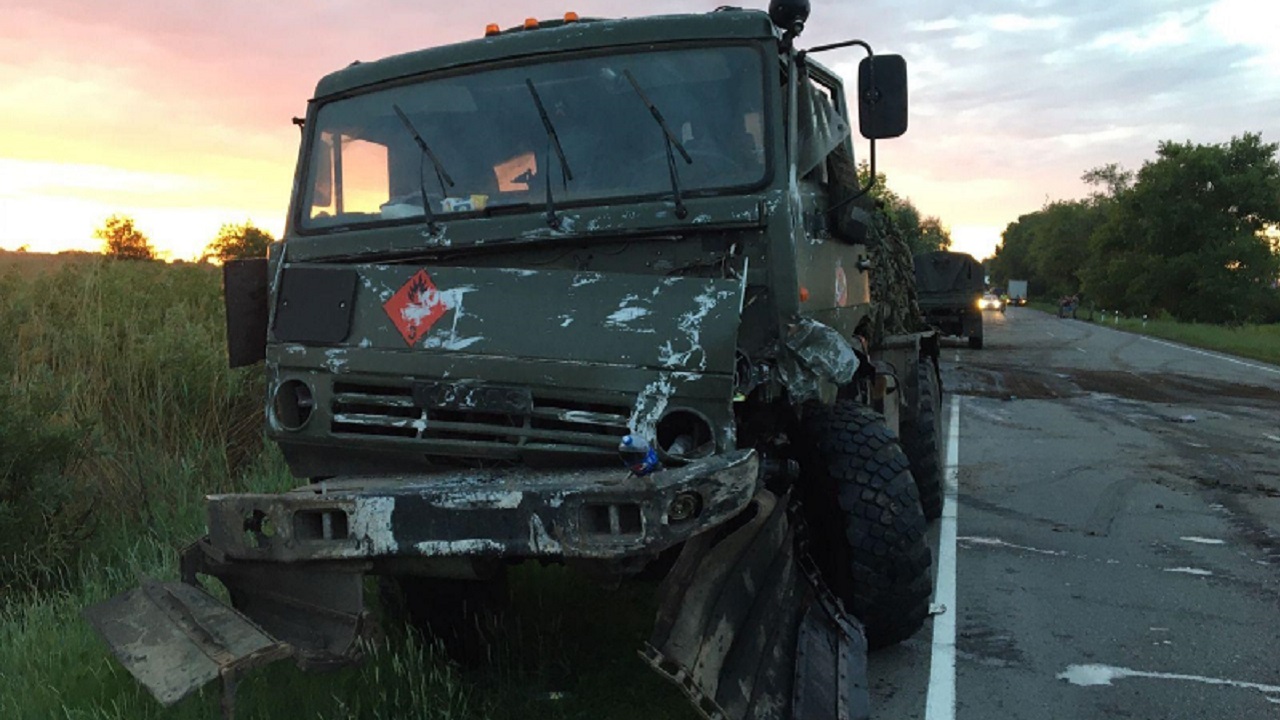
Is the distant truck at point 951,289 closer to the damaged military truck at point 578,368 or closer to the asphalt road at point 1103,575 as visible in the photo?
the asphalt road at point 1103,575

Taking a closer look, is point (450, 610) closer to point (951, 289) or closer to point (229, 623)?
point (229, 623)

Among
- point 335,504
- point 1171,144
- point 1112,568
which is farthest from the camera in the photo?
point 1171,144

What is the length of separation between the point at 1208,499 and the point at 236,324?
23.6 ft

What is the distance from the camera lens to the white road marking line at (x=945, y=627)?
4.34 meters

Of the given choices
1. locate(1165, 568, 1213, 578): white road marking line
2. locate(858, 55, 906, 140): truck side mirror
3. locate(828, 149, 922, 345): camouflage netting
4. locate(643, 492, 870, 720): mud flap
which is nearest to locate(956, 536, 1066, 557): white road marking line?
locate(1165, 568, 1213, 578): white road marking line

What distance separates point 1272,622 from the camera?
17.4 feet

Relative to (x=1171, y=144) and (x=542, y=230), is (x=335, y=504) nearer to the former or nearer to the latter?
(x=542, y=230)

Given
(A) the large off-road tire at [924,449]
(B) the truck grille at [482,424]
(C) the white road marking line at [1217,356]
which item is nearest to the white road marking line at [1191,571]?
(A) the large off-road tire at [924,449]

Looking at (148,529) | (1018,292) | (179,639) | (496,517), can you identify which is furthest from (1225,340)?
(1018,292)

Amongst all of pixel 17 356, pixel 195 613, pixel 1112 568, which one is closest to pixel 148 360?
pixel 17 356

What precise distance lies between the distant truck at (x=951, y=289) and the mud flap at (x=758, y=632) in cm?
1965

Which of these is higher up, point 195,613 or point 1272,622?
point 195,613

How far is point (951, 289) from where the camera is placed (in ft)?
80.8

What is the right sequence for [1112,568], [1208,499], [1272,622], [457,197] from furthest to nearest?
1. [1208,499]
2. [1112,568]
3. [1272,622]
4. [457,197]
